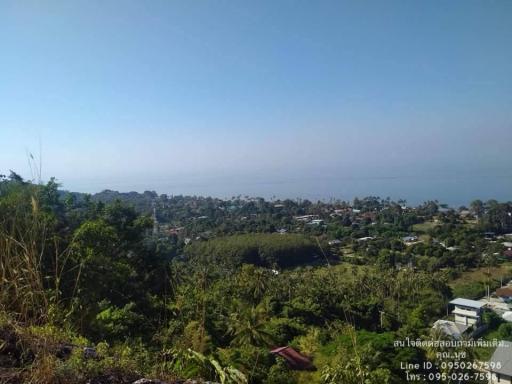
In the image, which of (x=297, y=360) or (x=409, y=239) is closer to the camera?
(x=297, y=360)

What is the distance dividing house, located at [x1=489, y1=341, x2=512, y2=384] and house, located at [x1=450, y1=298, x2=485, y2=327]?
820 cm

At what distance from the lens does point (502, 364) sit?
9.73 m

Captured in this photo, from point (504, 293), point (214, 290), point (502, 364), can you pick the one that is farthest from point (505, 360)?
point (504, 293)

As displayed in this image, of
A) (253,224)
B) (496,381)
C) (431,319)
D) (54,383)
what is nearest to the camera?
(54,383)

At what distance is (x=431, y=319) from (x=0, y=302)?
853 inches

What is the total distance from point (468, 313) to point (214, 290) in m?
14.9

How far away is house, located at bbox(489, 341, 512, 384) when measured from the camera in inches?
382

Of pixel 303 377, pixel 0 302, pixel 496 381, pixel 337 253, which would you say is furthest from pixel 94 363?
pixel 337 253

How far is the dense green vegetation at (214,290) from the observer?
5.48 ft

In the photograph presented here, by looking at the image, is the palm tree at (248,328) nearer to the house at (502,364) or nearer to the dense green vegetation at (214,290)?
the dense green vegetation at (214,290)

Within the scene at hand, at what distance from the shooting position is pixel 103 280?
7285 mm

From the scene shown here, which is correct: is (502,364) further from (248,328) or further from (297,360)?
(248,328)

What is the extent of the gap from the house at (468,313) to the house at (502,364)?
26.9 ft

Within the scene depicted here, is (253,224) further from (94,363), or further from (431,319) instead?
(94,363)
